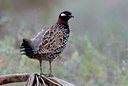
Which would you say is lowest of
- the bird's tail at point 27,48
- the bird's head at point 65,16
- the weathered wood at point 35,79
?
the weathered wood at point 35,79

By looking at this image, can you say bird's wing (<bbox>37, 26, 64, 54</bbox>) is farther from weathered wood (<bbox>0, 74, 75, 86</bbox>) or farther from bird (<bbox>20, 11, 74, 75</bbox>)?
weathered wood (<bbox>0, 74, 75, 86</bbox>)

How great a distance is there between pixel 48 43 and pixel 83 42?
2067 mm

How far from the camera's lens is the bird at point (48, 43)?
196cm

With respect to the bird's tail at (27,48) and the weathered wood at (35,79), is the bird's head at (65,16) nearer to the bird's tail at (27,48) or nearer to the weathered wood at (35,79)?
the bird's tail at (27,48)

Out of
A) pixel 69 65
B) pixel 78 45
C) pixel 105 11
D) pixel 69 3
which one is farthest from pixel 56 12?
pixel 69 65

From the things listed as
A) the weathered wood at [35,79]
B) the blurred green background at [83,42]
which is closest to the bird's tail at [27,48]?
the weathered wood at [35,79]

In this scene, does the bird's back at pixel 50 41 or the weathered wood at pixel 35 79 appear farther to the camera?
the bird's back at pixel 50 41

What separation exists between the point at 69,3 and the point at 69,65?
149 cm

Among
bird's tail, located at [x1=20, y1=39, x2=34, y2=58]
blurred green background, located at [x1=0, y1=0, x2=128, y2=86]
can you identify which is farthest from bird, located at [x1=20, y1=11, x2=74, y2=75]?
blurred green background, located at [x1=0, y1=0, x2=128, y2=86]

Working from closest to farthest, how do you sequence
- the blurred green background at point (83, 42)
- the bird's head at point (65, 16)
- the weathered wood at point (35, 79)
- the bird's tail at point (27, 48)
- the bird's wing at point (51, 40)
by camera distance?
the weathered wood at point (35, 79) → the bird's tail at point (27, 48) → the bird's wing at point (51, 40) → the bird's head at point (65, 16) → the blurred green background at point (83, 42)

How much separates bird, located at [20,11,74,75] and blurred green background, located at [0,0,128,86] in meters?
1.13

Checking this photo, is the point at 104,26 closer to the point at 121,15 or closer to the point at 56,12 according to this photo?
the point at 121,15

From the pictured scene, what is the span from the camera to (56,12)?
5.23 m

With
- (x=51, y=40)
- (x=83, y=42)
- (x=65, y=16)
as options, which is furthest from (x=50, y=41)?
(x=83, y=42)
